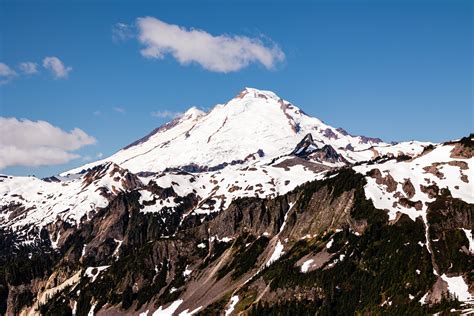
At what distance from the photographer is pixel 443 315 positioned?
553 ft

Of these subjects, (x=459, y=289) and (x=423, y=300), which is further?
(x=459, y=289)

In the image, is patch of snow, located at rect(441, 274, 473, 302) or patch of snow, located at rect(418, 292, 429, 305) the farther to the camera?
patch of snow, located at rect(418, 292, 429, 305)

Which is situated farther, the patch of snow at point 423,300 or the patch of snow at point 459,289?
the patch of snow at point 423,300

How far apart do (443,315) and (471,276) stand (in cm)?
3640

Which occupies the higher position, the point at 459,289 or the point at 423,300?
the point at 459,289

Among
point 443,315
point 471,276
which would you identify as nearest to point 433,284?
point 471,276

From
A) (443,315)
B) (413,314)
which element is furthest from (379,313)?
(443,315)

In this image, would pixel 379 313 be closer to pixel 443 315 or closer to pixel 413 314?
pixel 413 314

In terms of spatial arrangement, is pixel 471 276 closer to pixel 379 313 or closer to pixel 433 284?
pixel 433 284

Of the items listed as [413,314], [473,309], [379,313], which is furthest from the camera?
[379,313]

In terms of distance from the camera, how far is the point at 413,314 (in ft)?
596

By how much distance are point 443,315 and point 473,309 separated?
8971mm

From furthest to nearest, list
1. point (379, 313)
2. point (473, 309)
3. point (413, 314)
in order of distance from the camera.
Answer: point (379, 313), point (413, 314), point (473, 309)

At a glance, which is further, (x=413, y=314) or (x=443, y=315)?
(x=413, y=314)
